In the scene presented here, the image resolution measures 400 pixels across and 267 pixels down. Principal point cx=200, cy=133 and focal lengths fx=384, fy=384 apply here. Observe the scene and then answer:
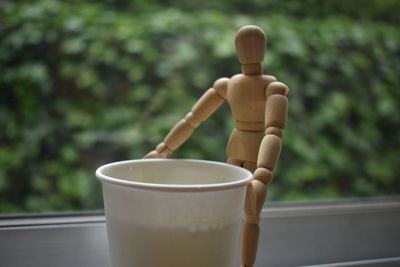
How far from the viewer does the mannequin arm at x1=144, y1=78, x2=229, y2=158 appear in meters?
0.50

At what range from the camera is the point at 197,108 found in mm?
512

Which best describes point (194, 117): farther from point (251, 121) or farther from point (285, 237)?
point (285, 237)

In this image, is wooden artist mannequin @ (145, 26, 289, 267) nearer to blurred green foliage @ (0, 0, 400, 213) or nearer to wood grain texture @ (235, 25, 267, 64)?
wood grain texture @ (235, 25, 267, 64)

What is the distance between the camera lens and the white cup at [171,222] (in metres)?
0.35

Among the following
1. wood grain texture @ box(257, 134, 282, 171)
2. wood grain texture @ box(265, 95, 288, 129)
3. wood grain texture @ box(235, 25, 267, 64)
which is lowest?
wood grain texture @ box(257, 134, 282, 171)

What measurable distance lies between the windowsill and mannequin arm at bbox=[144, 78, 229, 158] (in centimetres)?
19

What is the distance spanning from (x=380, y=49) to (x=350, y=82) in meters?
0.16

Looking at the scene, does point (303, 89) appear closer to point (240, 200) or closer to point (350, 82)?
point (350, 82)

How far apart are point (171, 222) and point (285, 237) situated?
0.36 meters

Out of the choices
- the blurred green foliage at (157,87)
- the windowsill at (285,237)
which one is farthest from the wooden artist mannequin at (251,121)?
the blurred green foliage at (157,87)

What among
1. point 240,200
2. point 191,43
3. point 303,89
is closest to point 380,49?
point 303,89

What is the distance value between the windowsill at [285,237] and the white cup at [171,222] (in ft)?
0.68

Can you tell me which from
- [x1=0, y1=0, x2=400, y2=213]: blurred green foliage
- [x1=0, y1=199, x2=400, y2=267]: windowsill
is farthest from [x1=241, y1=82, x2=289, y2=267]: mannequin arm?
[x1=0, y1=0, x2=400, y2=213]: blurred green foliage

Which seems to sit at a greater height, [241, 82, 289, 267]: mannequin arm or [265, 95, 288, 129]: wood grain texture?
[265, 95, 288, 129]: wood grain texture
